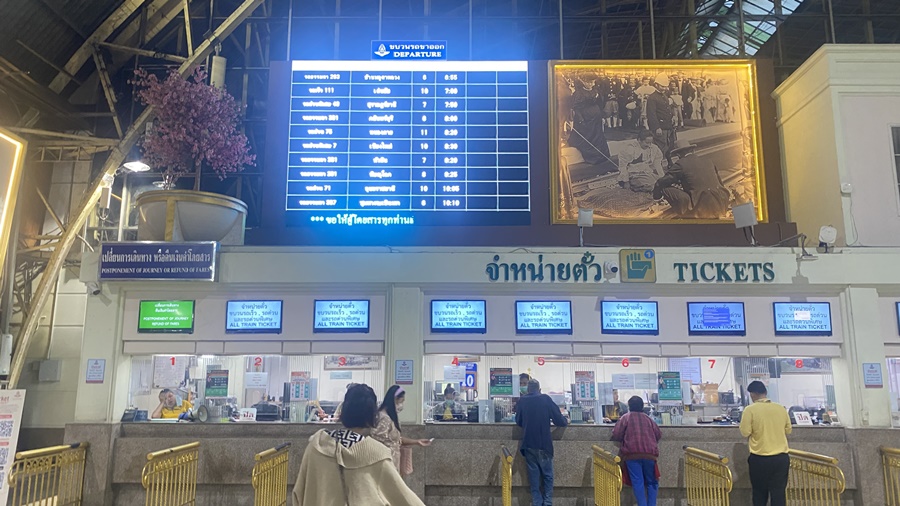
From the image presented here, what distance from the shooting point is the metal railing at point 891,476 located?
7832 mm

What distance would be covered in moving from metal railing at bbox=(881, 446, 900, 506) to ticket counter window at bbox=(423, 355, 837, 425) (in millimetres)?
980

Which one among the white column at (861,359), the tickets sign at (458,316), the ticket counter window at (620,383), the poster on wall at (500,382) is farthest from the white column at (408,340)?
the white column at (861,359)

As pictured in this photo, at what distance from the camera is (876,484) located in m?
8.17

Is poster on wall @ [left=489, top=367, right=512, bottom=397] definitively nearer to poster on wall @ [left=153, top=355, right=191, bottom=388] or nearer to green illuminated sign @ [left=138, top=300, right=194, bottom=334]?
green illuminated sign @ [left=138, top=300, right=194, bottom=334]

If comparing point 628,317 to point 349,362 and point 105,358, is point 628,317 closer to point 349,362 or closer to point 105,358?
point 349,362

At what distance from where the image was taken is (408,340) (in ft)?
29.0

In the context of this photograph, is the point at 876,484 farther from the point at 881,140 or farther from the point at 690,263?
the point at 881,140

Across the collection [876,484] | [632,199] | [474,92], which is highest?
[474,92]

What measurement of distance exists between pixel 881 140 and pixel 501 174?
5.55 metres

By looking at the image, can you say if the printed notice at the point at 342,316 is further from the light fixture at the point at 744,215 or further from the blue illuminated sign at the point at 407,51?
the light fixture at the point at 744,215

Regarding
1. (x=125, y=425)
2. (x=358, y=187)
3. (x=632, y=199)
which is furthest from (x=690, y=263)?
(x=125, y=425)

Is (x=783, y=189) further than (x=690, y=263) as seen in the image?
Yes

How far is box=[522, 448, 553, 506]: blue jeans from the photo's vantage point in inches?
311

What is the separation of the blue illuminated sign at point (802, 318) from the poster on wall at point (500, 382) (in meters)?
3.80
